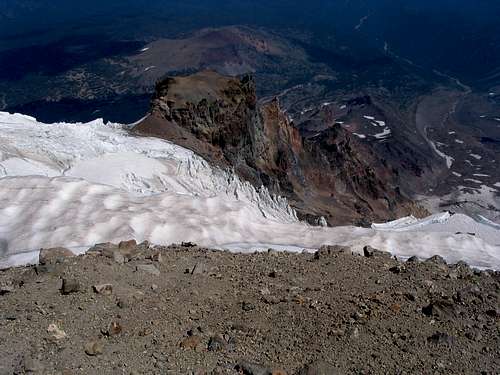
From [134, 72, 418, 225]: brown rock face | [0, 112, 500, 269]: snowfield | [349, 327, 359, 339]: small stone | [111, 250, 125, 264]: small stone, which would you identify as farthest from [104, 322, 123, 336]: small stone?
[134, 72, 418, 225]: brown rock face

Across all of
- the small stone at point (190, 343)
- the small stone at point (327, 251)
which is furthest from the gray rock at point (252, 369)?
the small stone at point (327, 251)

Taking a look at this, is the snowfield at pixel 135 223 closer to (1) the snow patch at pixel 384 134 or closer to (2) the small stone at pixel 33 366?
(2) the small stone at pixel 33 366

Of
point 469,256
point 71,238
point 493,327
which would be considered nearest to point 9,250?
point 71,238

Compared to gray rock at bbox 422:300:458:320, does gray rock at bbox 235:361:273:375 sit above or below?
above

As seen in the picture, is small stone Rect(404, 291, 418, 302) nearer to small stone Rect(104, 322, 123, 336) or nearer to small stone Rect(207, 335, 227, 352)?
small stone Rect(207, 335, 227, 352)

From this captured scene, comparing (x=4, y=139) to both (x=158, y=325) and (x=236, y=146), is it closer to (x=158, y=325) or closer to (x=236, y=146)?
(x=158, y=325)

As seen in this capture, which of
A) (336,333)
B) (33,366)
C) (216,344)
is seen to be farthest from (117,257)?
(336,333)

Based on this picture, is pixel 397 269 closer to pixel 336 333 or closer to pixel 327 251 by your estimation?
pixel 327 251
